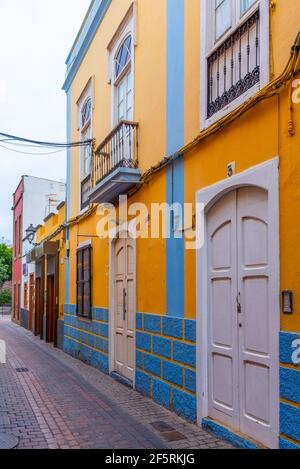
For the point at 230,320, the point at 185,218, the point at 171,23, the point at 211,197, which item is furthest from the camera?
the point at 171,23

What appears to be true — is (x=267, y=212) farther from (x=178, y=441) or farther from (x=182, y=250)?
(x=178, y=441)

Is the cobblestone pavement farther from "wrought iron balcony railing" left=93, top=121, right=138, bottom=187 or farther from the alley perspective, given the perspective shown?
"wrought iron balcony railing" left=93, top=121, right=138, bottom=187

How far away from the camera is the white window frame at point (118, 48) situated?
8.30 meters

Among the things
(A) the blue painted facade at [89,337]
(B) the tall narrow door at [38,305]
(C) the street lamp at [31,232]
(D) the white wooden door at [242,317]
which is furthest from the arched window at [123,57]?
(C) the street lamp at [31,232]

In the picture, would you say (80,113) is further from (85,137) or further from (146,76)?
(146,76)

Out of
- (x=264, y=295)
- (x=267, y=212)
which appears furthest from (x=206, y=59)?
(x=264, y=295)

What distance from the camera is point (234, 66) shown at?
523 cm

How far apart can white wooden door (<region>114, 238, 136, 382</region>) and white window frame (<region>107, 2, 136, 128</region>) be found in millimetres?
2488

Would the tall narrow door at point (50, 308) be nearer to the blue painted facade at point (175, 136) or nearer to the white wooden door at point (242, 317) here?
the blue painted facade at point (175, 136)

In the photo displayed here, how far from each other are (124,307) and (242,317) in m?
3.79

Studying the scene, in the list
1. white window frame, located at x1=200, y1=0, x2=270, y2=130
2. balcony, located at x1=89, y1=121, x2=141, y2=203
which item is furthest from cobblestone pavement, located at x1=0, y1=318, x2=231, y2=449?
white window frame, located at x1=200, y1=0, x2=270, y2=130

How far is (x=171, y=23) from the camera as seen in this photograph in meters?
6.70

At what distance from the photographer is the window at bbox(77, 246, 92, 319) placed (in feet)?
34.7

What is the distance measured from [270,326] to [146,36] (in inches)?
204
